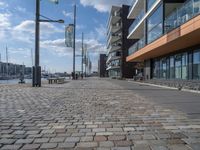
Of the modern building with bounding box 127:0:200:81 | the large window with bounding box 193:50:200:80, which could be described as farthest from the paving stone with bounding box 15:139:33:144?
the large window with bounding box 193:50:200:80

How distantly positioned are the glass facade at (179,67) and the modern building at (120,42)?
39632mm

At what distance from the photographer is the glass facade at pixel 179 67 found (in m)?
22.8

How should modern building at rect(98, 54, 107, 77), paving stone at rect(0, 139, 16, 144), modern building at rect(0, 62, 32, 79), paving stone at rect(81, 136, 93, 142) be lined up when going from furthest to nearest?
modern building at rect(98, 54, 107, 77) → modern building at rect(0, 62, 32, 79) → paving stone at rect(81, 136, 93, 142) → paving stone at rect(0, 139, 16, 144)

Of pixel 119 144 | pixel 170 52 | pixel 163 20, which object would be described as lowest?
pixel 119 144

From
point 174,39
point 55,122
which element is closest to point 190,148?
point 55,122

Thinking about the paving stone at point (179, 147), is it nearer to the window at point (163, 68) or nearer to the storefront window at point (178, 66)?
the storefront window at point (178, 66)

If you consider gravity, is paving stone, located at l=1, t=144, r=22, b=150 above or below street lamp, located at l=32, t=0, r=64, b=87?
below

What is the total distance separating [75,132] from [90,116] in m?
2.26

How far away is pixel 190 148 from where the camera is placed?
5.24m

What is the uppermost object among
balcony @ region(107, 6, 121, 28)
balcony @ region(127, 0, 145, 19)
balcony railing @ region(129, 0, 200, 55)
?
balcony @ region(107, 6, 121, 28)

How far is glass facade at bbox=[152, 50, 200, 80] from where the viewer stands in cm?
2277

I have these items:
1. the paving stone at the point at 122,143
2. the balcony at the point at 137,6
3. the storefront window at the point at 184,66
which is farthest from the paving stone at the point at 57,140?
the balcony at the point at 137,6

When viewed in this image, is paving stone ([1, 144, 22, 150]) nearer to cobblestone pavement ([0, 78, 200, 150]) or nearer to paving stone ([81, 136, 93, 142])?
cobblestone pavement ([0, 78, 200, 150])

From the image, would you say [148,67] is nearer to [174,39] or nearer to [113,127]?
[174,39]
